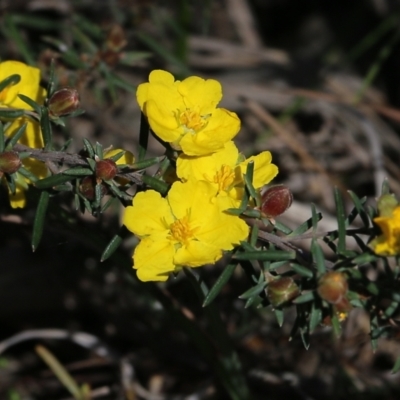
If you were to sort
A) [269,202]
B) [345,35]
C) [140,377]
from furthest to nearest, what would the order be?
1. [345,35]
2. [140,377]
3. [269,202]

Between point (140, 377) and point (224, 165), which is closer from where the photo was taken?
point (224, 165)

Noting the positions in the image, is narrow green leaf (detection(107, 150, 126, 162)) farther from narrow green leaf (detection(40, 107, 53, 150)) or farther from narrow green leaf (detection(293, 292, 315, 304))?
narrow green leaf (detection(293, 292, 315, 304))

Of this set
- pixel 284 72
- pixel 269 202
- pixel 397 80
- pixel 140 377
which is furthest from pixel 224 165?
pixel 397 80

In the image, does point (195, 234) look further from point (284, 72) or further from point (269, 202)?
point (284, 72)

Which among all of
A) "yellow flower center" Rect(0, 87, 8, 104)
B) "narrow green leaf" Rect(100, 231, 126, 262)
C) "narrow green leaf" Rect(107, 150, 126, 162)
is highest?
"narrow green leaf" Rect(107, 150, 126, 162)

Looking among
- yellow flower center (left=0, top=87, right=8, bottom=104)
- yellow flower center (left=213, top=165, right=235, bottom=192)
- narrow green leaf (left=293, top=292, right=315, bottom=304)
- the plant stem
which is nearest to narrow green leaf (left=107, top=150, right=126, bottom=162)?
yellow flower center (left=213, top=165, right=235, bottom=192)

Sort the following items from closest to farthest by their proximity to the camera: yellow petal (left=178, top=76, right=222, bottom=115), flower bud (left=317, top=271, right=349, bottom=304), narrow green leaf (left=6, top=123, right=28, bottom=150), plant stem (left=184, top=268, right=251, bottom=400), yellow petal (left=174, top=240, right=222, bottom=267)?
flower bud (left=317, top=271, right=349, bottom=304) < yellow petal (left=174, top=240, right=222, bottom=267) < narrow green leaf (left=6, top=123, right=28, bottom=150) < yellow petal (left=178, top=76, right=222, bottom=115) < plant stem (left=184, top=268, right=251, bottom=400)
